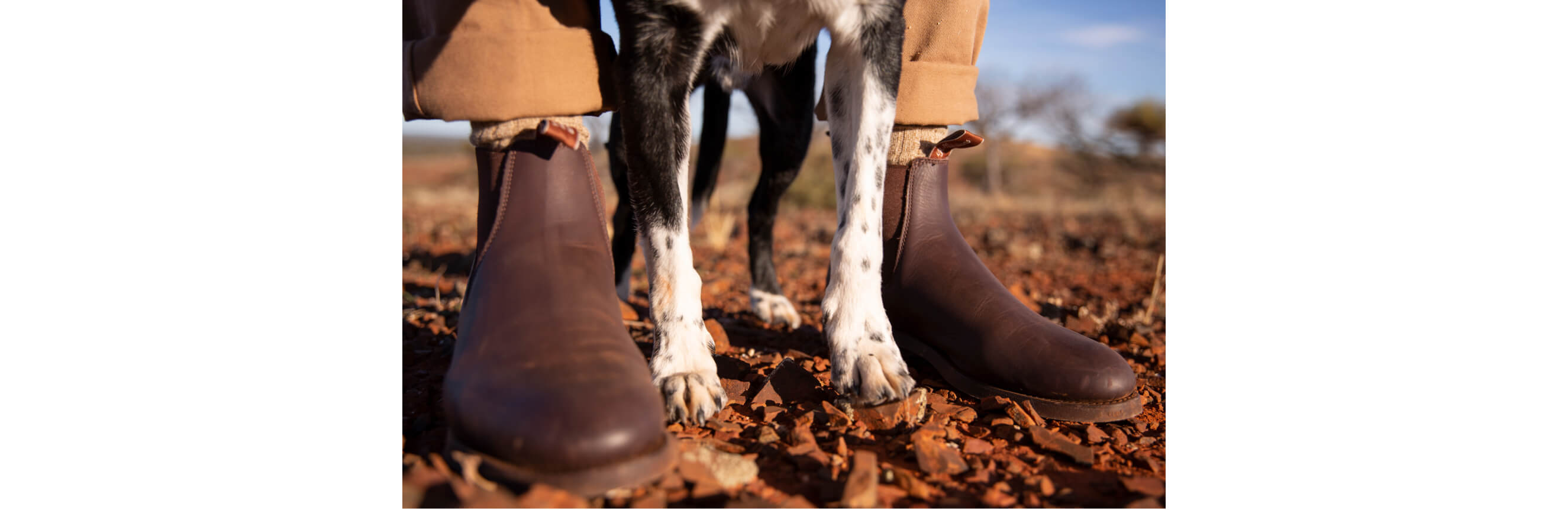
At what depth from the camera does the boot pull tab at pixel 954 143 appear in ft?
6.99

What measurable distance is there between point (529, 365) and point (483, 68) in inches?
28.2

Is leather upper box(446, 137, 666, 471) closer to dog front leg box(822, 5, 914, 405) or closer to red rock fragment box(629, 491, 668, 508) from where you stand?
red rock fragment box(629, 491, 668, 508)

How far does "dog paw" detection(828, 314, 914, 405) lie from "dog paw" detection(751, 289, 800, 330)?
110 centimetres

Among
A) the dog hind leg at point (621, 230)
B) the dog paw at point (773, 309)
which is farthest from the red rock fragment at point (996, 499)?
the dog hind leg at point (621, 230)

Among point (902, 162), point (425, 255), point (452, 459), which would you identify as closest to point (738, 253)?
point (425, 255)

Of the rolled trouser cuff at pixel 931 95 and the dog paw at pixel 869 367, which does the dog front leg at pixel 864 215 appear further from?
the rolled trouser cuff at pixel 931 95

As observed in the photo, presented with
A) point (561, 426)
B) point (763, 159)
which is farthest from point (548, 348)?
point (763, 159)

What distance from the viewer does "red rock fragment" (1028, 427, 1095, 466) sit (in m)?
1.52

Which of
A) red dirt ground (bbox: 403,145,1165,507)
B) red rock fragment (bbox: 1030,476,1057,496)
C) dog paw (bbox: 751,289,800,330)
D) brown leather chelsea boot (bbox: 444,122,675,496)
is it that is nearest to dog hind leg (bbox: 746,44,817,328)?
dog paw (bbox: 751,289,800,330)

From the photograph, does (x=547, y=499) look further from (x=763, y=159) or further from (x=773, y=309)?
(x=763, y=159)

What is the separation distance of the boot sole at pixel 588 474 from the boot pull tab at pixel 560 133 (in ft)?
2.40

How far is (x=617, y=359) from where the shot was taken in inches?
58.2

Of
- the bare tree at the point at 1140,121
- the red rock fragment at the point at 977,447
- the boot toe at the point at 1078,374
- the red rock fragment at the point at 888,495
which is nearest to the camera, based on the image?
the red rock fragment at the point at 888,495

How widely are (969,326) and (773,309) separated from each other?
1127 mm
